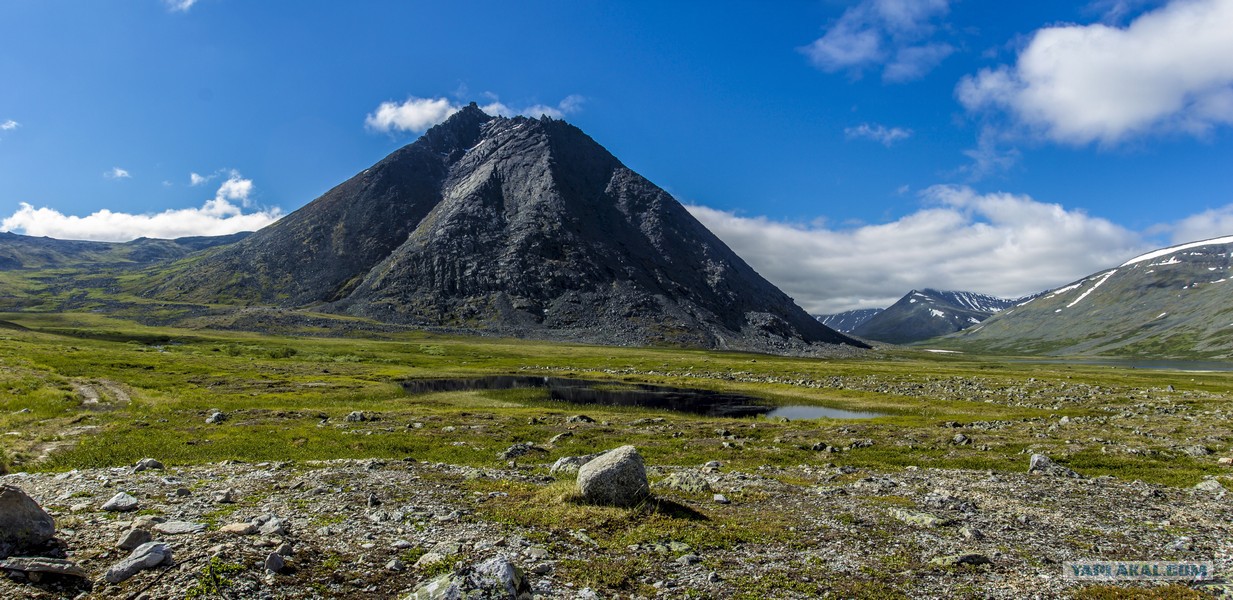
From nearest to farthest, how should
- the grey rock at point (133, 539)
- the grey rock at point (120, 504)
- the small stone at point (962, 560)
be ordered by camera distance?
1. the grey rock at point (133, 539)
2. the small stone at point (962, 560)
3. the grey rock at point (120, 504)

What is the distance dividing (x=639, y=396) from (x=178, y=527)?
217 feet

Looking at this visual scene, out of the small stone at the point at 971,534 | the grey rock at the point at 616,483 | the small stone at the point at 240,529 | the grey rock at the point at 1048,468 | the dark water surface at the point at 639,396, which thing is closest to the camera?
the small stone at the point at 240,529

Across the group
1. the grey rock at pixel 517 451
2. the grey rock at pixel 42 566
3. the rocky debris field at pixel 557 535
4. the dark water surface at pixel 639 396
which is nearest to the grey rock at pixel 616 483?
the rocky debris field at pixel 557 535

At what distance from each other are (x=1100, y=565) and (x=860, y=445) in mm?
22269

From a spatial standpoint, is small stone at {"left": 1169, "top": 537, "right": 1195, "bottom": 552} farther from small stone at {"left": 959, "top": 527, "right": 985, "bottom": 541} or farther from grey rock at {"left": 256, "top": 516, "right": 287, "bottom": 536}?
grey rock at {"left": 256, "top": 516, "right": 287, "bottom": 536}

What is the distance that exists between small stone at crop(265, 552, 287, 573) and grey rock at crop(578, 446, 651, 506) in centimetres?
884

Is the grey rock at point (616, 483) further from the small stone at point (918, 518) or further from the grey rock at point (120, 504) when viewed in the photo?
the grey rock at point (120, 504)

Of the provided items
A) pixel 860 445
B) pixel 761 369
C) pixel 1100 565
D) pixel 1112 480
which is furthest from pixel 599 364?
pixel 1100 565

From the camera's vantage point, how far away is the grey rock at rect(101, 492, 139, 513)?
→ 16391 millimetres

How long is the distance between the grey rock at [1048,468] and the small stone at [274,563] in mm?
32696

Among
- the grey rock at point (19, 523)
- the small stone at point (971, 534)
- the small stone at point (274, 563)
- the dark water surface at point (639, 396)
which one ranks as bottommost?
the dark water surface at point (639, 396)

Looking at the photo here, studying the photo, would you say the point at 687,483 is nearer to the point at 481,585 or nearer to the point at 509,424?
the point at 481,585

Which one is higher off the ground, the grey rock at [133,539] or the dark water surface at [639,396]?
the grey rock at [133,539]

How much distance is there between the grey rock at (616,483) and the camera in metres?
18.3
